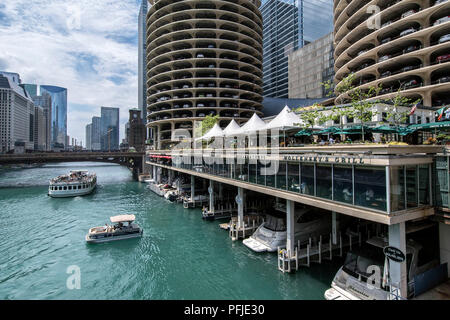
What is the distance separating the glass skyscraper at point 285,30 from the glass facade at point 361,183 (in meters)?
113

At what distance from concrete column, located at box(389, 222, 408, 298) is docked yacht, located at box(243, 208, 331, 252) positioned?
27.3ft

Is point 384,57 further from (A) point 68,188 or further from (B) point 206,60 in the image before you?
(A) point 68,188

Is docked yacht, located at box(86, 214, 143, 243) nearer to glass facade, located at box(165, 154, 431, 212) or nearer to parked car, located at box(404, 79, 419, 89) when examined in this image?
glass facade, located at box(165, 154, 431, 212)

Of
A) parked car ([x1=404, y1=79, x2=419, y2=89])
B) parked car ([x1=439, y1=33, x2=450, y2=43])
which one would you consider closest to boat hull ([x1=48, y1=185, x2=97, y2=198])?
parked car ([x1=404, y1=79, x2=419, y2=89])

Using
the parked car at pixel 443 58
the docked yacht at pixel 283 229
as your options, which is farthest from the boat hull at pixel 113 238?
the parked car at pixel 443 58

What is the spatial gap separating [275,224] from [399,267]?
436 inches

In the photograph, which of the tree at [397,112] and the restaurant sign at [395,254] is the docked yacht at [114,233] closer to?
the restaurant sign at [395,254]

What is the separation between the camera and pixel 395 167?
473 inches

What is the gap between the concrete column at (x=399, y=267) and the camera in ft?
40.3

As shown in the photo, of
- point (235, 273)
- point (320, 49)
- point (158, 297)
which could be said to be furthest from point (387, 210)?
point (320, 49)

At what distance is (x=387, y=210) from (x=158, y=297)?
14733 millimetres

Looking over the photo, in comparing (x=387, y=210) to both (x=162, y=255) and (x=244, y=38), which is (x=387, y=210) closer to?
(x=162, y=255)

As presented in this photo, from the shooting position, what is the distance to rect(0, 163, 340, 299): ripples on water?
1614cm
